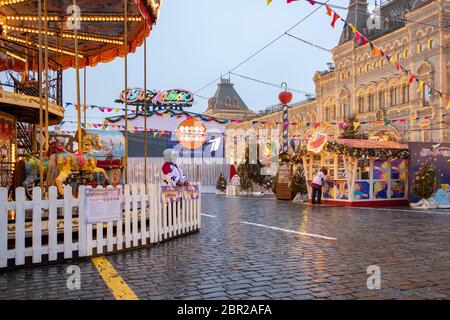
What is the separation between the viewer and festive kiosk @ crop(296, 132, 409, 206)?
1767 cm

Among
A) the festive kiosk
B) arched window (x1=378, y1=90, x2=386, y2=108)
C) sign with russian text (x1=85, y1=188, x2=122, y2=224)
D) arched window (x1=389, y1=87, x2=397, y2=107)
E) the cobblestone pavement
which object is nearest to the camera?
the cobblestone pavement

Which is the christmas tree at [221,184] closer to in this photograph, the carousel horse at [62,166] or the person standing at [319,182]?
the person standing at [319,182]

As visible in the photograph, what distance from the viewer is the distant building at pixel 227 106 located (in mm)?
73625

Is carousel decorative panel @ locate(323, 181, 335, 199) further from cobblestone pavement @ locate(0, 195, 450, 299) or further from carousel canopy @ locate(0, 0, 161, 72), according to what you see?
carousel canopy @ locate(0, 0, 161, 72)

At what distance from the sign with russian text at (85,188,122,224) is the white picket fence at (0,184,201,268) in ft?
0.27

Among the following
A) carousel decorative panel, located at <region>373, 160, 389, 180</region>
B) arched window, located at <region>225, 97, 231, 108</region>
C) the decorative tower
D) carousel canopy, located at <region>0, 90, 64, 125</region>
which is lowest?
carousel decorative panel, located at <region>373, 160, 389, 180</region>

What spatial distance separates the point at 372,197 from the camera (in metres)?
18.2

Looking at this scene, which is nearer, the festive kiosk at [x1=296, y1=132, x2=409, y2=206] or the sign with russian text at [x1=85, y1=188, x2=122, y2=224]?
the sign with russian text at [x1=85, y1=188, x2=122, y2=224]

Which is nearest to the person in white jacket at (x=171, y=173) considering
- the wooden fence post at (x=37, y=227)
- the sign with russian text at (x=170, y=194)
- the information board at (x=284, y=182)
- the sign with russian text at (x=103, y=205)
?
the sign with russian text at (x=170, y=194)

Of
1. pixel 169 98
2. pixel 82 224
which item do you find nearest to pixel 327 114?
pixel 169 98

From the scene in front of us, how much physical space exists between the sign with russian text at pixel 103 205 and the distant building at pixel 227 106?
65.6m

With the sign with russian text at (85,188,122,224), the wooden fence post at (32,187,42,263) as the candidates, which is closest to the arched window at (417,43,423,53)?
the sign with russian text at (85,188,122,224)

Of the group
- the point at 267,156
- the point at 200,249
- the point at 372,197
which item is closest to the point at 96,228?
the point at 200,249
